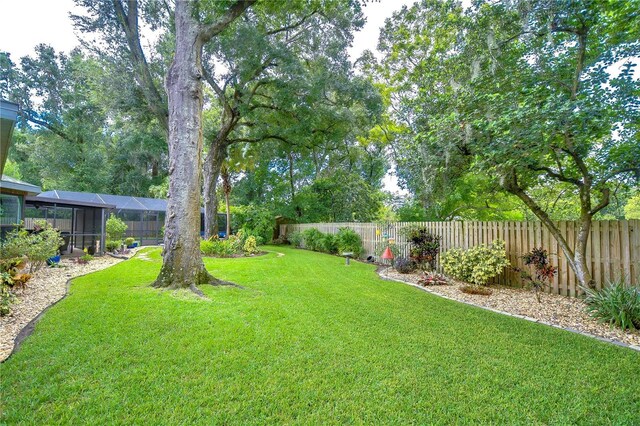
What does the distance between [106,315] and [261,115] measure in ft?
38.3

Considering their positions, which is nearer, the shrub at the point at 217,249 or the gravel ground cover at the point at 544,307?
the gravel ground cover at the point at 544,307

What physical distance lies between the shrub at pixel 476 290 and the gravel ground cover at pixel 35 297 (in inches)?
255

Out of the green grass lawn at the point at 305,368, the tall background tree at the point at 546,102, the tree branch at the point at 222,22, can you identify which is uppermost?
the tree branch at the point at 222,22

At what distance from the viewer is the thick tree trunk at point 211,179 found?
42.3ft

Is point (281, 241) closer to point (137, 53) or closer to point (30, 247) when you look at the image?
point (137, 53)

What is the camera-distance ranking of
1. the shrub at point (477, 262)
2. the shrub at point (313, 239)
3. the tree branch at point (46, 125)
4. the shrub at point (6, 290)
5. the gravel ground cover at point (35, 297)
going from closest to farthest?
the gravel ground cover at point (35, 297), the shrub at point (6, 290), the shrub at point (477, 262), the shrub at point (313, 239), the tree branch at point (46, 125)

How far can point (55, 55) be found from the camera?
800 inches

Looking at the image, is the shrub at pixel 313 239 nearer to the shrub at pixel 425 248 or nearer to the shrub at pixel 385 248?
the shrub at pixel 385 248

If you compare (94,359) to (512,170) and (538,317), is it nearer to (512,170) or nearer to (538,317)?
(538,317)

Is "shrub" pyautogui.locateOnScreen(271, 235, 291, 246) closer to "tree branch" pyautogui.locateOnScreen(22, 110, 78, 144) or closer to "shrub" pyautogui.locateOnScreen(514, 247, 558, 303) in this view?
"shrub" pyautogui.locateOnScreen(514, 247, 558, 303)

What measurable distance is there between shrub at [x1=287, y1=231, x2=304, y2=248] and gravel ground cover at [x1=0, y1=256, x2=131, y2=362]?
889 centimetres

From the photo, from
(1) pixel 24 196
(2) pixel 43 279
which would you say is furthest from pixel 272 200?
(2) pixel 43 279

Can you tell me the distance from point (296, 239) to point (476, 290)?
1105 centimetres

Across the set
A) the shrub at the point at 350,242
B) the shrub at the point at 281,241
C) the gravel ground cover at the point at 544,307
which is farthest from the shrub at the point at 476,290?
the shrub at the point at 281,241
